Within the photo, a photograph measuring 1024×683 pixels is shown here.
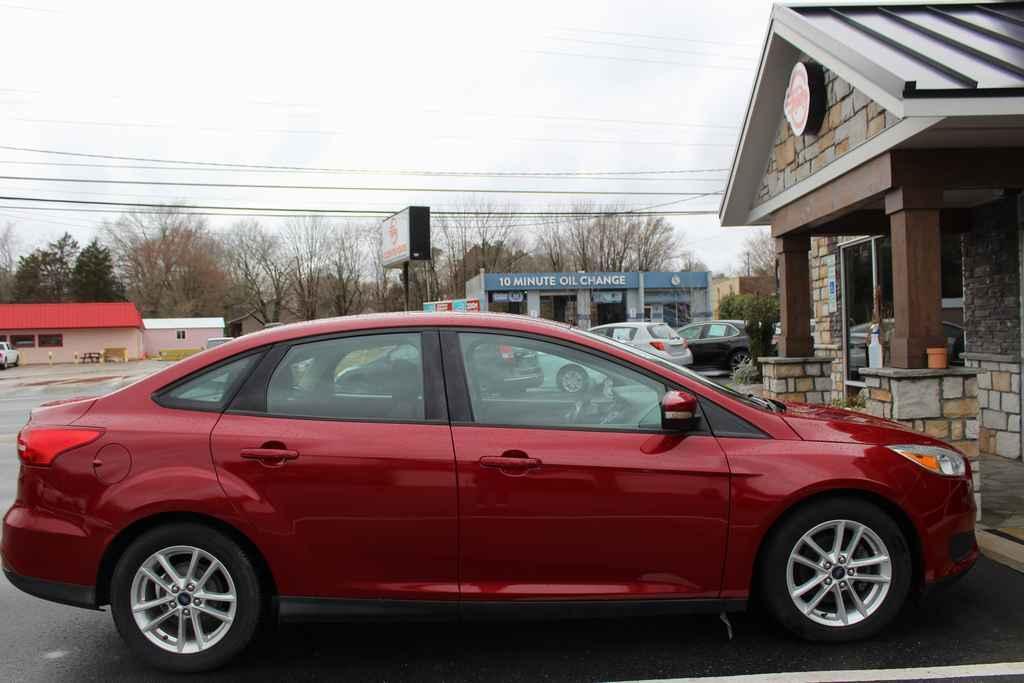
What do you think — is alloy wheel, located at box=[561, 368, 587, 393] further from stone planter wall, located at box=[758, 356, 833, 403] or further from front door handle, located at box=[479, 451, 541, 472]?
stone planter wall, located at box=[758, 356, 833, 403]

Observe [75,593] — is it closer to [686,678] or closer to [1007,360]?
[686,678]

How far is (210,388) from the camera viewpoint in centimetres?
338

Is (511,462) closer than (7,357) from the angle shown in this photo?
Yes

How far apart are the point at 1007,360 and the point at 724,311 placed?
30313mm

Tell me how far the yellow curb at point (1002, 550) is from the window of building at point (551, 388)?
2.74 metres

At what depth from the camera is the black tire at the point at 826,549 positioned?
10.6 feet

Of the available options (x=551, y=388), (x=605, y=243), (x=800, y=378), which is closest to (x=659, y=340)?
(x=800, y=378)

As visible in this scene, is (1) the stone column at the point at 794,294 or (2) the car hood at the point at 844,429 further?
(1) the stone column at the point at 794,294

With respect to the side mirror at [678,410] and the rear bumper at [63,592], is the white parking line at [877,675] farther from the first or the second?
the rear bumper at [63,592]

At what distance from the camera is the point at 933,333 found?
530 cm

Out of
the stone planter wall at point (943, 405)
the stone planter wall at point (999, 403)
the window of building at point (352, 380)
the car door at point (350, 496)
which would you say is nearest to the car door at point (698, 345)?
the stone planter wall at point (999, 403)

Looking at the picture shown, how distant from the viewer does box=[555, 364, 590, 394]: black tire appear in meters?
3.34

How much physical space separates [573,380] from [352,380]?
1029 millimetres

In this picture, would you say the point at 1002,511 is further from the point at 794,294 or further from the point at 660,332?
the point at 660,332
